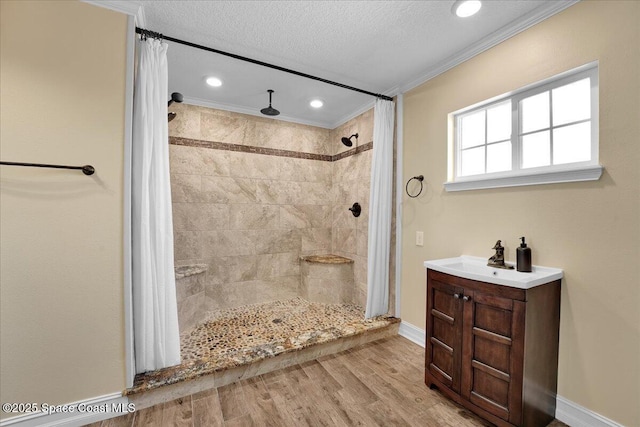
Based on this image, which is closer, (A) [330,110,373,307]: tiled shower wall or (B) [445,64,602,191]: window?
(B) [445,64,602,191]: window

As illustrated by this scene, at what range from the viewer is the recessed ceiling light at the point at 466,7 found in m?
1.64

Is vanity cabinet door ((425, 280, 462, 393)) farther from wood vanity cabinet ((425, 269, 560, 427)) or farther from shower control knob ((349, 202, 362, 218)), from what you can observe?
shower control knob ((349, 202, 362, 218))

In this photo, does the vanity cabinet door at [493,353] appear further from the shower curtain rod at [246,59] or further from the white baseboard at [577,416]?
the shower curtain rod at [246,59]

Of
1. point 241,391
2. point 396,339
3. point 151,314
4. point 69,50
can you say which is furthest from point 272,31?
point 396,339

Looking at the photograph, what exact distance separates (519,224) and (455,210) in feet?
1.61

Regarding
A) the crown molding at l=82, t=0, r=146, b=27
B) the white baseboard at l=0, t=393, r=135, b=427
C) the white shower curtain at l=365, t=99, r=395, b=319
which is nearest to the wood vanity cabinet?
the white shower curtain at l=365, t=99, r=395, b=319

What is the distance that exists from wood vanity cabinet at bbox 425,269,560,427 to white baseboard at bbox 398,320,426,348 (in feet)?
2.36

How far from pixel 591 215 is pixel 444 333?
3.61ft

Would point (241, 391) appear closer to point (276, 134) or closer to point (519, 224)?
point (519, 224)

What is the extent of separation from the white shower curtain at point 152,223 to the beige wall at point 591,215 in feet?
7.66

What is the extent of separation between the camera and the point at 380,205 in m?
2.79

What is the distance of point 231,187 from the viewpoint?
3.39 meters

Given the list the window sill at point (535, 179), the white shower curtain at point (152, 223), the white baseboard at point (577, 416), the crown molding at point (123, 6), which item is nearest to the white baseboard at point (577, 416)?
the white baseboard at point (577, 416)

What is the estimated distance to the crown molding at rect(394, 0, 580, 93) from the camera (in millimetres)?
1663
